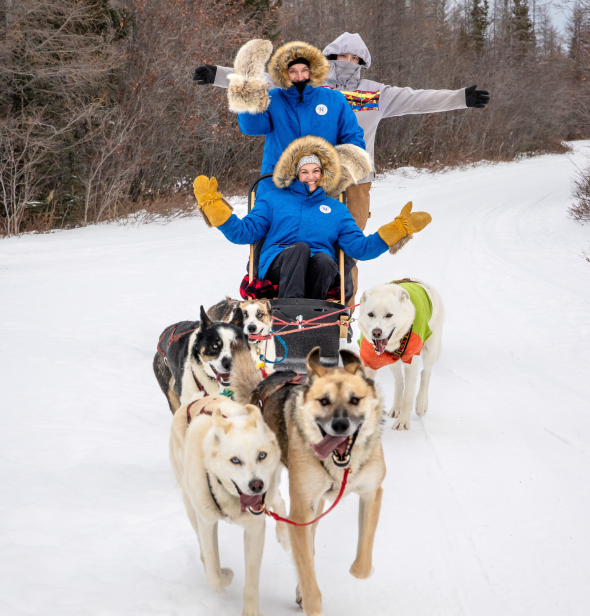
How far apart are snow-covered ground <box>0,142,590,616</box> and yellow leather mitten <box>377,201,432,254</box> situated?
3.95 feet

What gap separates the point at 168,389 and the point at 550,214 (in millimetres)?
11558

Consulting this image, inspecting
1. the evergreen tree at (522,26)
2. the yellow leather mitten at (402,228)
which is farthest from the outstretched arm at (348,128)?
the evergreen tree at (522,26)

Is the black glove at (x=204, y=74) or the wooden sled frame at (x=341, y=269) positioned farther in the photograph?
the black glove at (x=204, y=74)

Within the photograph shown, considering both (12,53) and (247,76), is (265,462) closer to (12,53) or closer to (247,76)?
(247,76)

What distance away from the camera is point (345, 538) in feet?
8.87

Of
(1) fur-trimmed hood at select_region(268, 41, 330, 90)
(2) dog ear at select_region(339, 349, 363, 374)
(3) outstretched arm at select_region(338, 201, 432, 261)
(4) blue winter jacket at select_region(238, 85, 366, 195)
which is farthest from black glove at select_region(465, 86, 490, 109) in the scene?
(2) dog ear at select_region(339, 349, 363, 374)

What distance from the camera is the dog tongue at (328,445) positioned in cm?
214

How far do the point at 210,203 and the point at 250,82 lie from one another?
1204 mm

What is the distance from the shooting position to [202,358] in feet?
10.8

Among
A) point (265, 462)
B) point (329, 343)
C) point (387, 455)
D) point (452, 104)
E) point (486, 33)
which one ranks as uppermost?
point (486, 33)

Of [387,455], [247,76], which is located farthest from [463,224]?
[387,455]

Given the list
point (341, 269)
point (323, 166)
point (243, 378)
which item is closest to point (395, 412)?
point (341, 269)

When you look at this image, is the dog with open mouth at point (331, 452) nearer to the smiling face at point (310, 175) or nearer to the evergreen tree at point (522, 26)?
the smiling face at point (310, 175)

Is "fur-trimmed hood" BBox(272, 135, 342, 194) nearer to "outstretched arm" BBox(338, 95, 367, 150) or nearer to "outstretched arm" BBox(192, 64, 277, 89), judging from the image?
"outstretched arm" BBox(338, 95, 367, 150)
